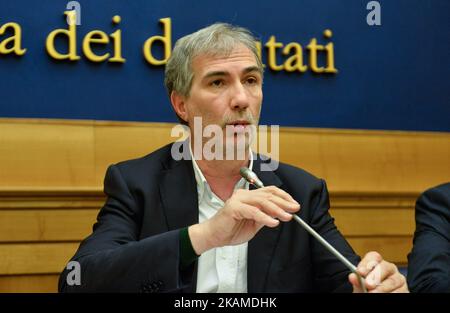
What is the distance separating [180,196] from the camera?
7.57ft

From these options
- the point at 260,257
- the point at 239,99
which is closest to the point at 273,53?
the point at 239,99

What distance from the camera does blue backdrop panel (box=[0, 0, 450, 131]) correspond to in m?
3.00

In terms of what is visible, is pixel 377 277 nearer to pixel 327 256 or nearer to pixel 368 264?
pixel 368 264

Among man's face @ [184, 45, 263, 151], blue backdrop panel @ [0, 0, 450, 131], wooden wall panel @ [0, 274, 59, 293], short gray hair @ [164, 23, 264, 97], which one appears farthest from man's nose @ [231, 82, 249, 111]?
wooden wall panel @ [0, 274, 59, 293]

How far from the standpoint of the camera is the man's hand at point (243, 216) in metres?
1.68

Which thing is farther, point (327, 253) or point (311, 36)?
point (311, 36)

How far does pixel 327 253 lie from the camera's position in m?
2.27

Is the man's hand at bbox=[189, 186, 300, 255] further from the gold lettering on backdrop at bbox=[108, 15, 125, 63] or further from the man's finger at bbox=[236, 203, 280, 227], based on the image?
the gold lettering on backdrop at bbox=[108, 15, 125, 63]

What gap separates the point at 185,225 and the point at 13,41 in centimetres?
127

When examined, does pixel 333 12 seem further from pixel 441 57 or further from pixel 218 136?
pixel 218 136
